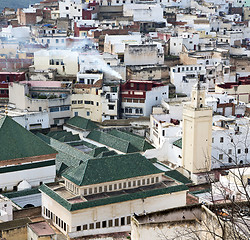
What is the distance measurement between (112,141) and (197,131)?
5.77 metres

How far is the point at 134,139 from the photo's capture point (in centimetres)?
3650

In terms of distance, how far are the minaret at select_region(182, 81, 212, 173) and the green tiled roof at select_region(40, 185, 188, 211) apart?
6.61 meters

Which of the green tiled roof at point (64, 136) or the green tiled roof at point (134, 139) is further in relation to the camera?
the green tiled roof at point (64, 136)

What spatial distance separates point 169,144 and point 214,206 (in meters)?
21.5

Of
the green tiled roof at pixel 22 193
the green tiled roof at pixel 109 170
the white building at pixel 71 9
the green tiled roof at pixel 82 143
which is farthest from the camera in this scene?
the white building at pixel 71 9

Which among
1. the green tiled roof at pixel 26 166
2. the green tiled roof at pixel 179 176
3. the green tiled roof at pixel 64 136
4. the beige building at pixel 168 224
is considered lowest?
the green tiled roof at pixel 179 176

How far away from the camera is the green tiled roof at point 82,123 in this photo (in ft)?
128

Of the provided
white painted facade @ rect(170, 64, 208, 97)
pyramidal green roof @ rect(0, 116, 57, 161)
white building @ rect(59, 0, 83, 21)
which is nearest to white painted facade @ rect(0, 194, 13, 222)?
pyramidal green roof @ rect(0, 116, 57, 161)

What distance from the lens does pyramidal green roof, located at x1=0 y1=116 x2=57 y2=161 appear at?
2869cm

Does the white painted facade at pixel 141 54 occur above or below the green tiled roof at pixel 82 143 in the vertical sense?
above

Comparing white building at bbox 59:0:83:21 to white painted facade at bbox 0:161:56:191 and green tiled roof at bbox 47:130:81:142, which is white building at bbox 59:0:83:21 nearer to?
green tiled roof at bbox 47:130:81:142

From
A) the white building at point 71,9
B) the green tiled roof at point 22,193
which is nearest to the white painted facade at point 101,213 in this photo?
the green tiled roof at point 22,193

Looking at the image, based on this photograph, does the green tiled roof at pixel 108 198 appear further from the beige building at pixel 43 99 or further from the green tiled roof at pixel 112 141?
the beige building at pixel 43 99

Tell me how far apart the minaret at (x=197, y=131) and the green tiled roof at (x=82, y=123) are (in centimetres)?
795
